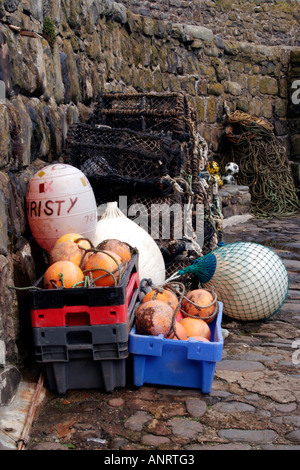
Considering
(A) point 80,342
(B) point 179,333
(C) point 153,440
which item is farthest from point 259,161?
(C) point 153,440

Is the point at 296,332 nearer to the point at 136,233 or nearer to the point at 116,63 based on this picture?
the point at 136,233

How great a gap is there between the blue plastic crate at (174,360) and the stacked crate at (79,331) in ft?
0.33

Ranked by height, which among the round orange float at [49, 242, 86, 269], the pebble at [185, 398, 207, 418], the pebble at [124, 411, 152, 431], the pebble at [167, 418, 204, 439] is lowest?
the pebble at [185, 398, 207, 418]

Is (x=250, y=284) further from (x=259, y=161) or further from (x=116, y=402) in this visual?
(x=259, y=161)

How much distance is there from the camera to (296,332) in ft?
12.8

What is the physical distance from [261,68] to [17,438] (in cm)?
1057

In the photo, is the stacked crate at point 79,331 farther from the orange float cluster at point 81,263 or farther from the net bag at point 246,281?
the net bag at point 246,281

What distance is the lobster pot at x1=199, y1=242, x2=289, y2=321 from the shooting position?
3969mm

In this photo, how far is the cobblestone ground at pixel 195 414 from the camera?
2.40m

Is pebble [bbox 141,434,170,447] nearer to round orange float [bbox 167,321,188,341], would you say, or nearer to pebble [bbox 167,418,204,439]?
pebble [bbox 167,418,204,439]

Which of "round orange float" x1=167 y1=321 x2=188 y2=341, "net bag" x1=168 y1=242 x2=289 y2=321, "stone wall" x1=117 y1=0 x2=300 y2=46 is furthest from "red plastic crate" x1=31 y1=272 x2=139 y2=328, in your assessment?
"stone wall" x1=117 y1=0 x2=300 y2=46

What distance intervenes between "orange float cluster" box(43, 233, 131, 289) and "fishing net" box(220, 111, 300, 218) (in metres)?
7.25

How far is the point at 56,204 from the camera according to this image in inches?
128
